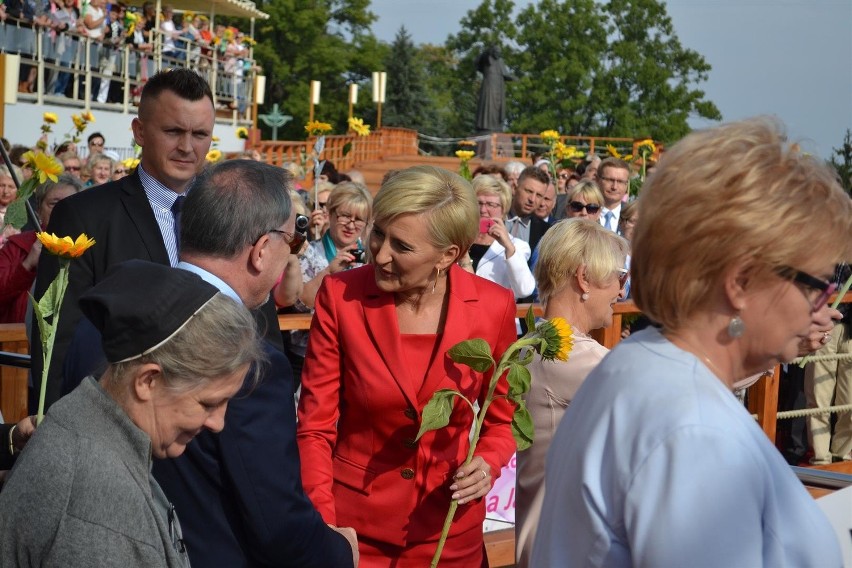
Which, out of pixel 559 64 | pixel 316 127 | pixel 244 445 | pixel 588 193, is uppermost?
pixel 559 64

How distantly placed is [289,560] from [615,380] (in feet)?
3.36

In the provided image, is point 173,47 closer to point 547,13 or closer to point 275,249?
point 275,249

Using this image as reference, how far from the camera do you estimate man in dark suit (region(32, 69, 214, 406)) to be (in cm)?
322

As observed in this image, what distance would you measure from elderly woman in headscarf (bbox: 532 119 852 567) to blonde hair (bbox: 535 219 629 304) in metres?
1.52

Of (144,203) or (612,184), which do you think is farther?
(612,184)

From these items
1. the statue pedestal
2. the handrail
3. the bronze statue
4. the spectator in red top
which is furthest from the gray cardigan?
the bronze statue

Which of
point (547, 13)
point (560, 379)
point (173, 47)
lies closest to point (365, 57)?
point (547, 13)

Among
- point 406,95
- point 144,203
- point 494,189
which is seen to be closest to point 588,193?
point 494,189

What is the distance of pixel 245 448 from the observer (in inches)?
87.5

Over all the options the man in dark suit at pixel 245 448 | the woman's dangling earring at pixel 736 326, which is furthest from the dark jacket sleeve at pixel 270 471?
the woman's dangling earring at pixel 736 326

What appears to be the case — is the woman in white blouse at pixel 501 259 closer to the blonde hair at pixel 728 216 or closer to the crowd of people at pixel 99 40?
the blonde hair at pixel 728 216

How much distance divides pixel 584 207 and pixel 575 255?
435cm

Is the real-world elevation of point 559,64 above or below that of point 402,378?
above

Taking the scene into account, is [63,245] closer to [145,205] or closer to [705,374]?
[145,205]
